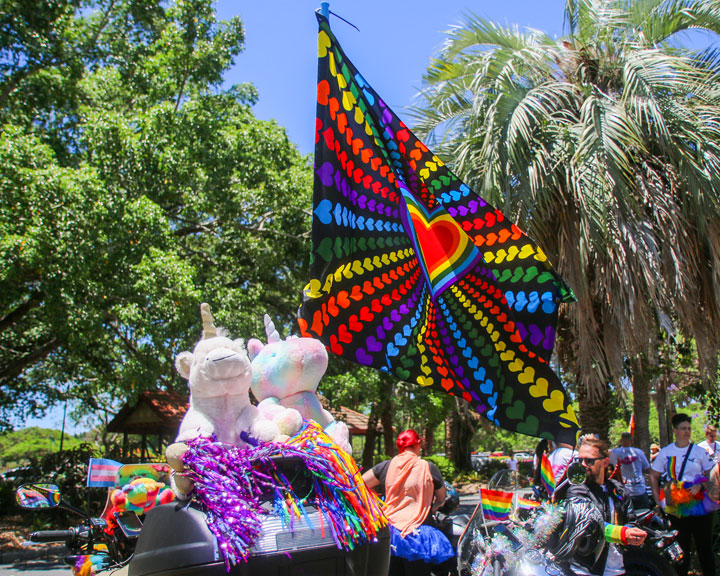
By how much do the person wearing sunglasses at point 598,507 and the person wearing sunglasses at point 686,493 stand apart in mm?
1739

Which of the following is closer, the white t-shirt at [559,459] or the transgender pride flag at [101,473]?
the transgender pride flag at [101,473]

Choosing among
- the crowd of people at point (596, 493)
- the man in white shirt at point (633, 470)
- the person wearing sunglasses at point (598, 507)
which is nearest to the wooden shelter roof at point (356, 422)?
the man in white shirt at point (633, 470)

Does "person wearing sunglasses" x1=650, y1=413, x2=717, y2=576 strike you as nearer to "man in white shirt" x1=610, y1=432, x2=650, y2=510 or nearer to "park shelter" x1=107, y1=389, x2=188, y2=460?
"man in white shirt" x1=610, y1=432, x2=650, y2=510

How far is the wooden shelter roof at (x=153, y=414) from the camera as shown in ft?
54.1

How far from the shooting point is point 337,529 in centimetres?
263

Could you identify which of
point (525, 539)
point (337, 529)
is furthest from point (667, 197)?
point (337, 529)

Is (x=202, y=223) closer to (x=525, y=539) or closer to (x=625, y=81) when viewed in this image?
(x=625, y=81)

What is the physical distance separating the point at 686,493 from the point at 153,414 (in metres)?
13.8

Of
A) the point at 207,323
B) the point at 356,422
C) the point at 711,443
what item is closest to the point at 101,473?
the point at 207,323

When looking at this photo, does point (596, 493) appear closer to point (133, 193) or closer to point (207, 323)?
point (207, 323)

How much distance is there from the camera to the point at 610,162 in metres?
6.57

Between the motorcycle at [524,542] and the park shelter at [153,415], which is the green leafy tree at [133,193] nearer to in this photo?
the park shelter at [153,415]

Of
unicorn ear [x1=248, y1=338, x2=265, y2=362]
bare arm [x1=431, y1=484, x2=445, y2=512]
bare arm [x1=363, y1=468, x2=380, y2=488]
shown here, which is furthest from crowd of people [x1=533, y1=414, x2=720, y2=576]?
unicorn ear [x1=248, y1=338, x2=265, y2=362]

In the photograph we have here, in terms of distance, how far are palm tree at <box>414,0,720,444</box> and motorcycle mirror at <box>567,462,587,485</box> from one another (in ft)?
9.00
